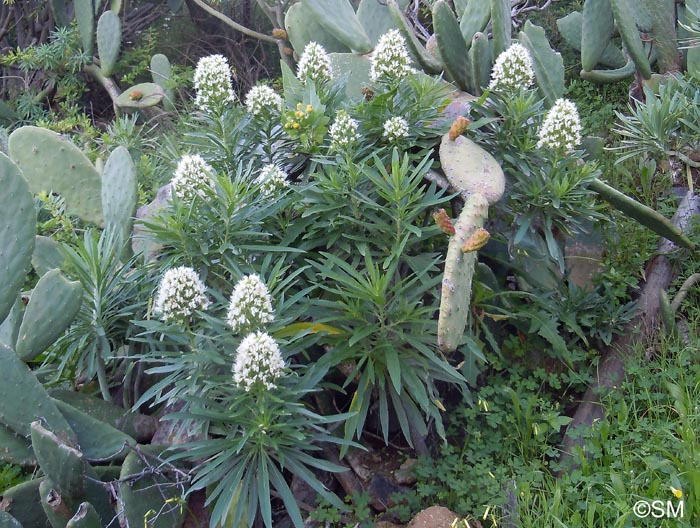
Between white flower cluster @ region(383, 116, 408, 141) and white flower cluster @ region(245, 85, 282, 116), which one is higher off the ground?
white flower cluster @ region(245, 85, 282, 116)

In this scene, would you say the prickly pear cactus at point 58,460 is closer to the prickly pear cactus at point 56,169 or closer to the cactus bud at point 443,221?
the cactus bud at point 443,221

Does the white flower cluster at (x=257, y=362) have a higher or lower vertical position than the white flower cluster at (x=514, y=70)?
lower

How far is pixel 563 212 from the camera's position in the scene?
2.46 meters

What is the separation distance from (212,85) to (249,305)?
100cm

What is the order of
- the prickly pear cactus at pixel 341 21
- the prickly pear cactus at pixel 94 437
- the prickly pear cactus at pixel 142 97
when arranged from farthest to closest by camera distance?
the prickly pear cactus at pixel 142 97
the prickly pear cactus at pixel 341 21
the prickly pear cactus at pixel 94 437

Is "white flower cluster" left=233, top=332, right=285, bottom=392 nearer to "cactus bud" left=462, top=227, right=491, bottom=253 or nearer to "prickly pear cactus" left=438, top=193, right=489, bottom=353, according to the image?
"prickly pear cactus" left=438, top=193, right=489, bottom=353

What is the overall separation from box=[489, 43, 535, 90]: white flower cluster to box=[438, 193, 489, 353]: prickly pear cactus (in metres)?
0.60

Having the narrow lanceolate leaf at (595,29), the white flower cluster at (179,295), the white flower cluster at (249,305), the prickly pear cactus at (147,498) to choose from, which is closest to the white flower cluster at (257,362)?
the white flower cluster at (249,305)

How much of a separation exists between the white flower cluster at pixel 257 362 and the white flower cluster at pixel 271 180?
2.13 ft

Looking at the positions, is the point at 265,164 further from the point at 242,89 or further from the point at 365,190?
the point at 242,89

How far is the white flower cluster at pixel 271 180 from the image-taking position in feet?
7.58

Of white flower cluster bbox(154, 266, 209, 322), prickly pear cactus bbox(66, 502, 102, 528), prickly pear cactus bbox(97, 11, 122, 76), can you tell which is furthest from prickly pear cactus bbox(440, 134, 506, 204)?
prickly pear cactus bbox(97, 11, 122, 76)

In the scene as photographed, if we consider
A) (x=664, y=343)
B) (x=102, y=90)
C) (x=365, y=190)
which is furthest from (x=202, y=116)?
(x=102, y=90)

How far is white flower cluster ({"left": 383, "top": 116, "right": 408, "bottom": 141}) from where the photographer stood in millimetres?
2418
